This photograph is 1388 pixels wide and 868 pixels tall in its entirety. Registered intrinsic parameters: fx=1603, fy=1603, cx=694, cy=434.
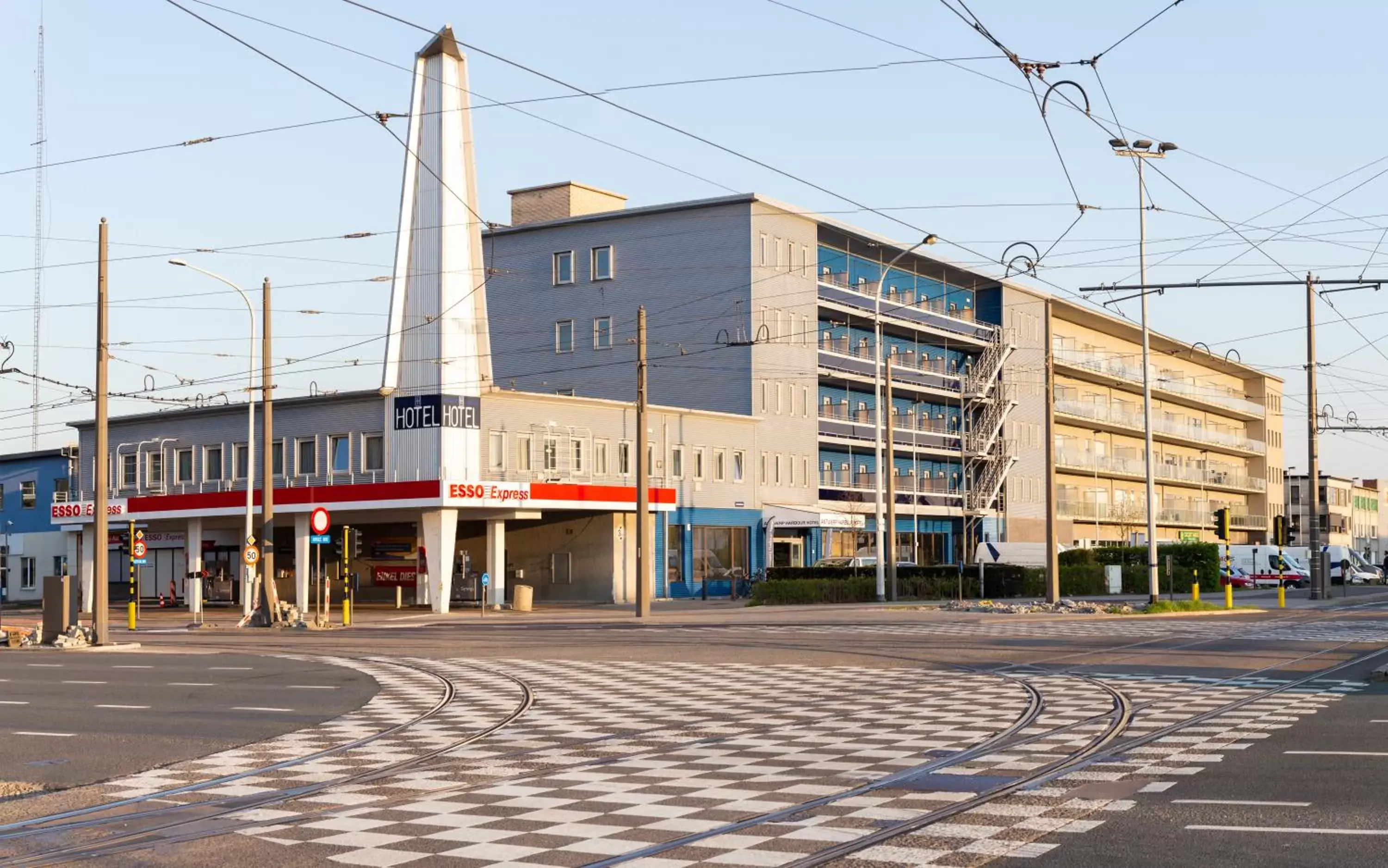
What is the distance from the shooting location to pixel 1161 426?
343 ft

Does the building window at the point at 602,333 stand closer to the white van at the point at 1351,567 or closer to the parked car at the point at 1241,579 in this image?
the parked car at the point at 1241,579

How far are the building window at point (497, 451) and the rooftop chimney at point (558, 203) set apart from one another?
21.0m

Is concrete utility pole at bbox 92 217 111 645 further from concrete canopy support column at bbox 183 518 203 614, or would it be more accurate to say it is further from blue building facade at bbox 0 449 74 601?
blue building facade at bbox 0 449 74 601

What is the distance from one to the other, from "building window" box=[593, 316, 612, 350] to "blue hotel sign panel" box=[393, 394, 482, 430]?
56.0 ft

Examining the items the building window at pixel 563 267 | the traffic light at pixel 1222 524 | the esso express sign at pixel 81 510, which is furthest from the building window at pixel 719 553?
the traffic light at pixel 1222 524

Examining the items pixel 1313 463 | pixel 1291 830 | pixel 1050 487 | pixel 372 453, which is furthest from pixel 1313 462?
pixel 1291 830

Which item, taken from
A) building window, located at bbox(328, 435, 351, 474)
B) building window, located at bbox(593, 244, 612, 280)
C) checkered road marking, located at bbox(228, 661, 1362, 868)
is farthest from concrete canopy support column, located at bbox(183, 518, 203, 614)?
checkered road marking, located at bbox(228, 661, 1362, 868)

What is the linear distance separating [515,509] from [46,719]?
4009cm

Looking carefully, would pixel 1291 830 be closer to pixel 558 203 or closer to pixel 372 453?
pixel 372 453

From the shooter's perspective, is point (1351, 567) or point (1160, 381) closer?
point (1351, 567)

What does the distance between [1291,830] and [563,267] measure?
2639 inches

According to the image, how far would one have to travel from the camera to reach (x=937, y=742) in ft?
48.2

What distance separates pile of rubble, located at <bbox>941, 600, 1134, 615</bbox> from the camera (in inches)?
1729

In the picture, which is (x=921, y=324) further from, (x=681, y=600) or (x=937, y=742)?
(x=937, y=742)
